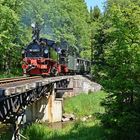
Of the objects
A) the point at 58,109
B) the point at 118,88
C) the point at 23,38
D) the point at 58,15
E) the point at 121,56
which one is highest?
the point at 58,15

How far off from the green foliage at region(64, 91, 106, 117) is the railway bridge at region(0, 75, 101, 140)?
123cm

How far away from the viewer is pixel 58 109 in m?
35.5

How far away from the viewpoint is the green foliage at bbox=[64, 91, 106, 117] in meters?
38.2

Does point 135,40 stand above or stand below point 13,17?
below

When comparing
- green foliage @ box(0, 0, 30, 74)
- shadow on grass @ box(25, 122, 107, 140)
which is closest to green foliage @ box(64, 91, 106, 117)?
green foliage @ box(0, 0, 30, 74)

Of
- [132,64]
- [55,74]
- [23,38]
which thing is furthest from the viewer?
[23,38]

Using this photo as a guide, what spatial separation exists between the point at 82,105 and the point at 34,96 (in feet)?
55.2

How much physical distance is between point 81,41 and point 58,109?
3427 cm

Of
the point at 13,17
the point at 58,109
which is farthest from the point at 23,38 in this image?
the point at 58,109

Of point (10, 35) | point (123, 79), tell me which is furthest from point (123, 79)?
point (10, 35)

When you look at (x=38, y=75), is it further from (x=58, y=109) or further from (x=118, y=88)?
(x=118, y=88)

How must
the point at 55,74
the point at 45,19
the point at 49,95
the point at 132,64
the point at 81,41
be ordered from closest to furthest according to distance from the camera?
the point at 132,64
the point at 49,95
the point at 55,74
the point at 45,19
the point at 81,41

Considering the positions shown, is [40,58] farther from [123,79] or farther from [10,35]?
[123,79]

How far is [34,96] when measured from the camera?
79.3ft
